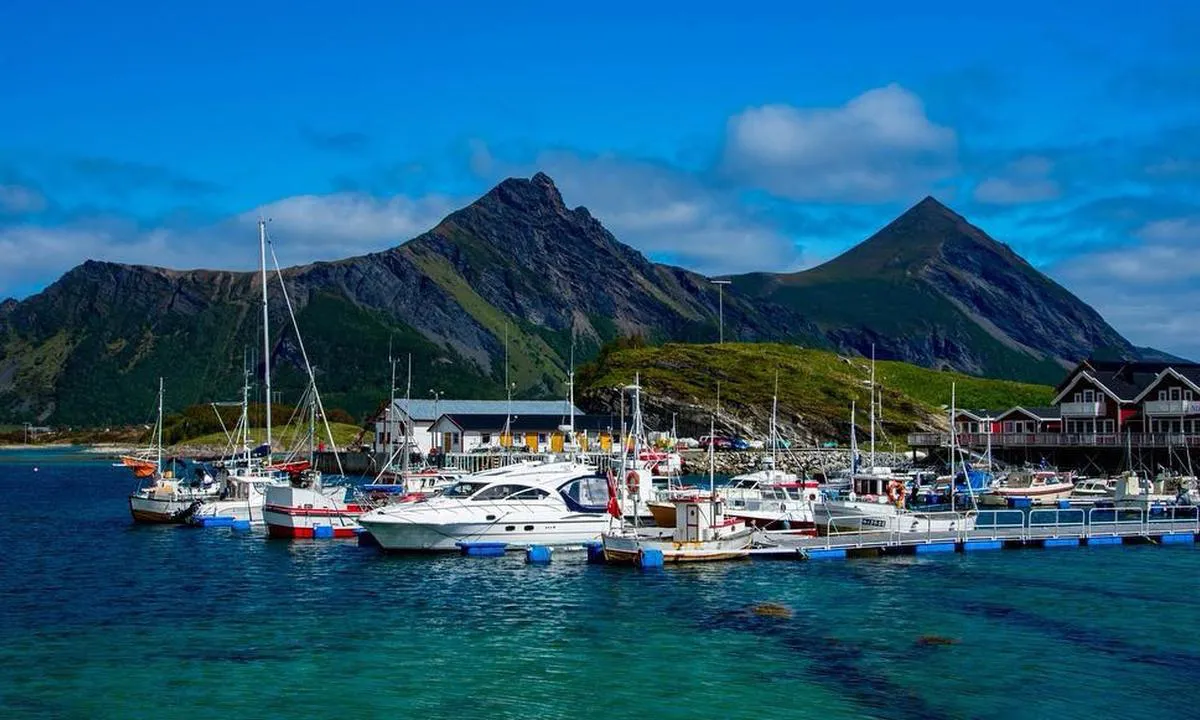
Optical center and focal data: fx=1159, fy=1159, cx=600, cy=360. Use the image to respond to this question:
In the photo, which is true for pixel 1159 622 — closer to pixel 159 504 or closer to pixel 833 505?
pixel 833 505

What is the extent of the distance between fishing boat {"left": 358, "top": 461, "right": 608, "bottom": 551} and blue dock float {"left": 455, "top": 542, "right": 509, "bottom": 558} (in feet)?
0.82

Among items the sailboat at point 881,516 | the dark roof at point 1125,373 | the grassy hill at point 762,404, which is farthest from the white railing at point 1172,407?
the sailboat at point 881,516

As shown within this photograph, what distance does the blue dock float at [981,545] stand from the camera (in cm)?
6334

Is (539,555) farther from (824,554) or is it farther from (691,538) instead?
(824,554)

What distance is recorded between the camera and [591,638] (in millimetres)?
38469

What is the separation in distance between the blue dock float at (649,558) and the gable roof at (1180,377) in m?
84.2

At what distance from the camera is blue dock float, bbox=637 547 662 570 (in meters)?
54.0

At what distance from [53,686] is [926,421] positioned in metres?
161

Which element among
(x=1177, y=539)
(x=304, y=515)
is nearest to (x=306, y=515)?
(x=304, y=515)

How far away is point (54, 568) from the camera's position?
5822 centimetres

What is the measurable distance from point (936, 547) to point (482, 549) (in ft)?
81.1

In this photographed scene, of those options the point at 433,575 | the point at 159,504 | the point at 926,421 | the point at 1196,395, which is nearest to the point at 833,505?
the point at 433,575

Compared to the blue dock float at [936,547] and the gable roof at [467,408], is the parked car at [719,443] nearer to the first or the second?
the gable roof at [467,408]

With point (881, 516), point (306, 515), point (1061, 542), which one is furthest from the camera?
point (306, 515)
